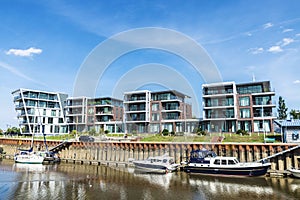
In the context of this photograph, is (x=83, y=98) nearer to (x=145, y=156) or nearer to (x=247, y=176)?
(x=145, y=156)

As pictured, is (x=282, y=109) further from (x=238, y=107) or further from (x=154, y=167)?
(x=154, y=167)

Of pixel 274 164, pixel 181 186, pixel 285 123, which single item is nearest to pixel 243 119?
pixel 285 123

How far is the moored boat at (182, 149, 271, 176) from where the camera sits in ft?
89.5

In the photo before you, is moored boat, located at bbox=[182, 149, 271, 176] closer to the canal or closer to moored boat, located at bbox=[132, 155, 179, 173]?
the canal

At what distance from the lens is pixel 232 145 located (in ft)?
104

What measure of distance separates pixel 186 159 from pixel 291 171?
42.2 ft

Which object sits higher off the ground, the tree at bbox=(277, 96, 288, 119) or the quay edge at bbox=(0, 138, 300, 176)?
the tree at bbox=(277, 96, 288, 119)

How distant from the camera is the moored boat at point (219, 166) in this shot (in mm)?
27281

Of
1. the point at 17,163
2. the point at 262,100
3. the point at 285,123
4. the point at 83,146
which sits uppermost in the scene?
the point at 262,100

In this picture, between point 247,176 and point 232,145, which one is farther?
point 232,145

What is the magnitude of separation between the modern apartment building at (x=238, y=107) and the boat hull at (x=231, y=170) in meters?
26.0

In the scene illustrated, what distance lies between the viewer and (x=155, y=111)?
65.0 metres

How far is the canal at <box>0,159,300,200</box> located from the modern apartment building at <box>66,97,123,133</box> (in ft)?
129

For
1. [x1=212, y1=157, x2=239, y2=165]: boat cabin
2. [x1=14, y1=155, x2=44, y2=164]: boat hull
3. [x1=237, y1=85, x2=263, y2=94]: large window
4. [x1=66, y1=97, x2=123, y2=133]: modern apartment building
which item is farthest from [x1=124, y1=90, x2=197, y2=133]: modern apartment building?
[x1=212, y1=157, x2=239, y2=165]: boat cabin
